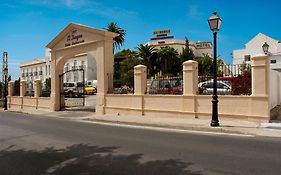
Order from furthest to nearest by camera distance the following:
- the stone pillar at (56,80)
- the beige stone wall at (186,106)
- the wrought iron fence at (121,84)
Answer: the stone pillar at (56,80), the wrought iron fence at (121,84), the beige stone wall at (186,106)

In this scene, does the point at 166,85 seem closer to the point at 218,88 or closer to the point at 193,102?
the point at 193,102

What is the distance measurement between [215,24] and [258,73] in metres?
2.99

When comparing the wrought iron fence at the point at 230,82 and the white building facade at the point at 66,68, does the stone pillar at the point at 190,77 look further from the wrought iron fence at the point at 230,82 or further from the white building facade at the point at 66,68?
the white building facade at the point at 66,68

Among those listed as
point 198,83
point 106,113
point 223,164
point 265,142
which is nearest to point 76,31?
point 106,113

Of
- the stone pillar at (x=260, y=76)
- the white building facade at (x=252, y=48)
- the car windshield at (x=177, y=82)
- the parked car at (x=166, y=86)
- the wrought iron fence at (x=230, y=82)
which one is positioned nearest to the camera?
the stone pillar at (x=260, y=76)

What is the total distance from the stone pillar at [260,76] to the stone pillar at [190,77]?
10.2ft

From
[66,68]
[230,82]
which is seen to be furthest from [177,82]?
[66,68]

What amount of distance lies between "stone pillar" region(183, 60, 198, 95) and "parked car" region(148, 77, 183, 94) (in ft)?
2.71

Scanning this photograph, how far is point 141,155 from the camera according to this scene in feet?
25.4

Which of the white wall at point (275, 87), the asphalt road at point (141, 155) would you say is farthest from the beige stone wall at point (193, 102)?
the asphalt road at point (141, 155)

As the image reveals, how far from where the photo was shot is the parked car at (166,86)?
55.2 ft

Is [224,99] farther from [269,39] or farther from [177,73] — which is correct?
[269,39]

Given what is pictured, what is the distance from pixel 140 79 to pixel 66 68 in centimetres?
5762

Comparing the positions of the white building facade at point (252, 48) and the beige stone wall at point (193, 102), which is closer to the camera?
the beige stone wall at point (193, 102)
